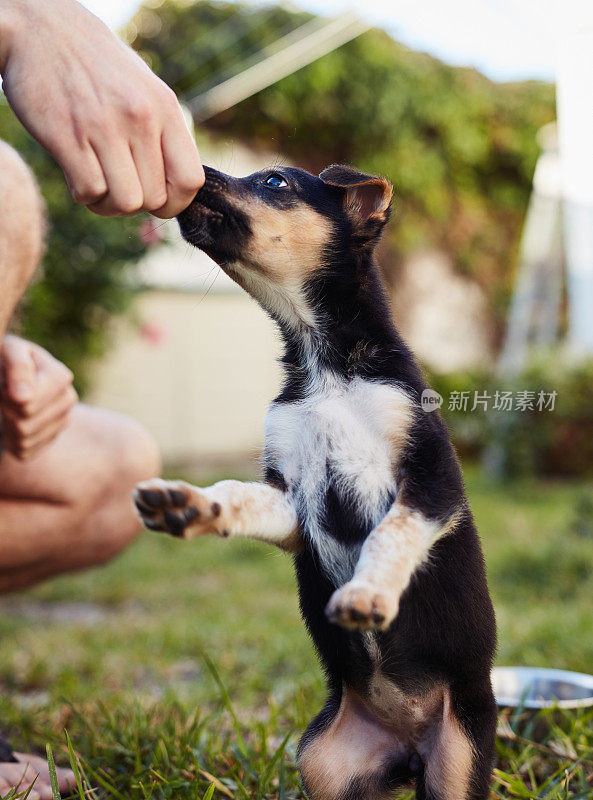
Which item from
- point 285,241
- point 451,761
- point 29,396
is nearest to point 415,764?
point 451,761

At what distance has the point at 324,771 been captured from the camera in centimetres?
162

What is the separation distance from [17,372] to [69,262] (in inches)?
157

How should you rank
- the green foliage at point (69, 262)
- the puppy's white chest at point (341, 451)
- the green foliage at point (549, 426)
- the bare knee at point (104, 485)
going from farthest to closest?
the green foliage at point (549, 426)
the green foliage at point (69, 262)
the bare knee at point (104, 485)
the puppy's white chest at point (341, 451)

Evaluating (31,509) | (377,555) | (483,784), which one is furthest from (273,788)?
(31,509)

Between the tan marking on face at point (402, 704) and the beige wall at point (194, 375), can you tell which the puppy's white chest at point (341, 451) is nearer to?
the tan marking on face at point (402, 704)

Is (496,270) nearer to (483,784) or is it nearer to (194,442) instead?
(194,442)

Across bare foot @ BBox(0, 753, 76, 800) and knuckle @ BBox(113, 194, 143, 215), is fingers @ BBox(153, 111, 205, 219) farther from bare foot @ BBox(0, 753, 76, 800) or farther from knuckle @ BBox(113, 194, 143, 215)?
bare foot @ BBox(0, 753, 76, 800)

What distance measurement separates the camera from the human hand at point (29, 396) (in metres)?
2.51

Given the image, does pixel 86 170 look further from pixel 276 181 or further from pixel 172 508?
pixel 172 508

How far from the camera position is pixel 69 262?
625 centimetres

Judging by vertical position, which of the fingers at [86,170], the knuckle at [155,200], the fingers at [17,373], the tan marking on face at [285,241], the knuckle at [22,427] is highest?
the fingers at [86,170]

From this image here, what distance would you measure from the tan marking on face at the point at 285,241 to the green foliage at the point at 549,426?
783 centimetres

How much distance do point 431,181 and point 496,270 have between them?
2050 millimetres

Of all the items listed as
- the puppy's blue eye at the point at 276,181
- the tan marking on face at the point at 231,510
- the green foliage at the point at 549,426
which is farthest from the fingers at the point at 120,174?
the green foliage at the point at 549,426
